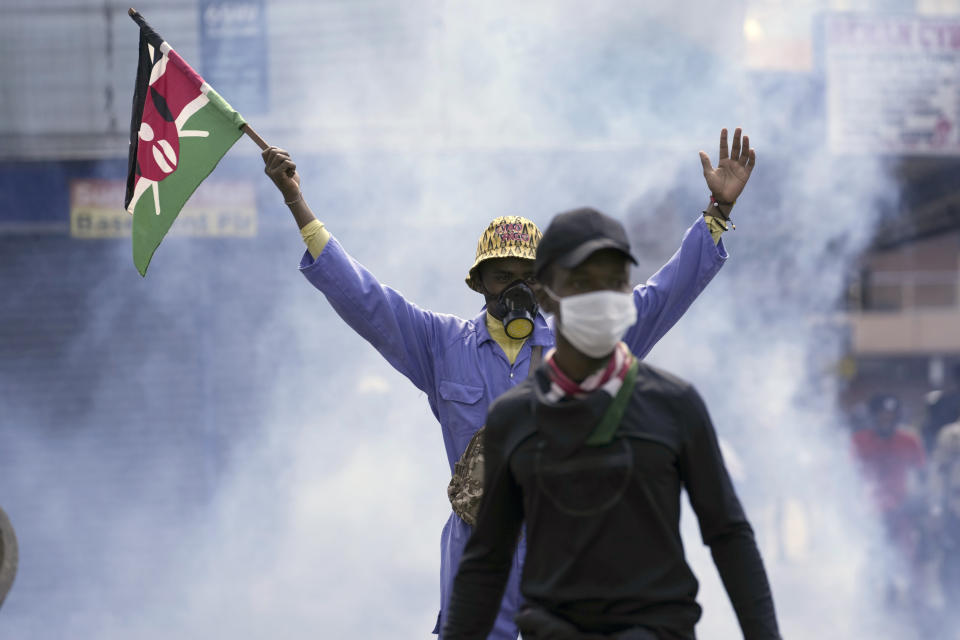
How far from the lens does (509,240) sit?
3.00 meters

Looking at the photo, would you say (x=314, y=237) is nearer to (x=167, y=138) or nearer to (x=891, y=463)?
(x=167, y=138)

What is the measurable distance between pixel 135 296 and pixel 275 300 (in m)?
1.06

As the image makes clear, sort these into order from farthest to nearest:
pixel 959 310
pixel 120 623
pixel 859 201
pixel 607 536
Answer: pixel 959 310 < pixel 859 201 < pixel 120 623 < pixel 607 536

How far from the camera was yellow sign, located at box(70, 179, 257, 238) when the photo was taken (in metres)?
8.33

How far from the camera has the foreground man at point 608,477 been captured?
1.87 metres

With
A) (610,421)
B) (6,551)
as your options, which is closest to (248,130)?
(610,421)

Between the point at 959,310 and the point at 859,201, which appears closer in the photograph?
the point at 859,201

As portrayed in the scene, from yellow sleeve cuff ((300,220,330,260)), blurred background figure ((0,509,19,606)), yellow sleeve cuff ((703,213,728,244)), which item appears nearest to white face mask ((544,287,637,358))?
yellow sleeve cuff ((703,213,728,244))

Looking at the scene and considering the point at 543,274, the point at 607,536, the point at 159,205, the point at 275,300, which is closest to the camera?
the point at 607,536

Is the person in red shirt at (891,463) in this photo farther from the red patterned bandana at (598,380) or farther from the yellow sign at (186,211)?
the red patterned bandana at (598,380)

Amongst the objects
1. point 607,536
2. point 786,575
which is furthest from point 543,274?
point 786,575

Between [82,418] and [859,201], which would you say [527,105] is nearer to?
[859,201]

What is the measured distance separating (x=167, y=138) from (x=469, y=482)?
4.81 feet

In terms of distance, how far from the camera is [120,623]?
7672mm
